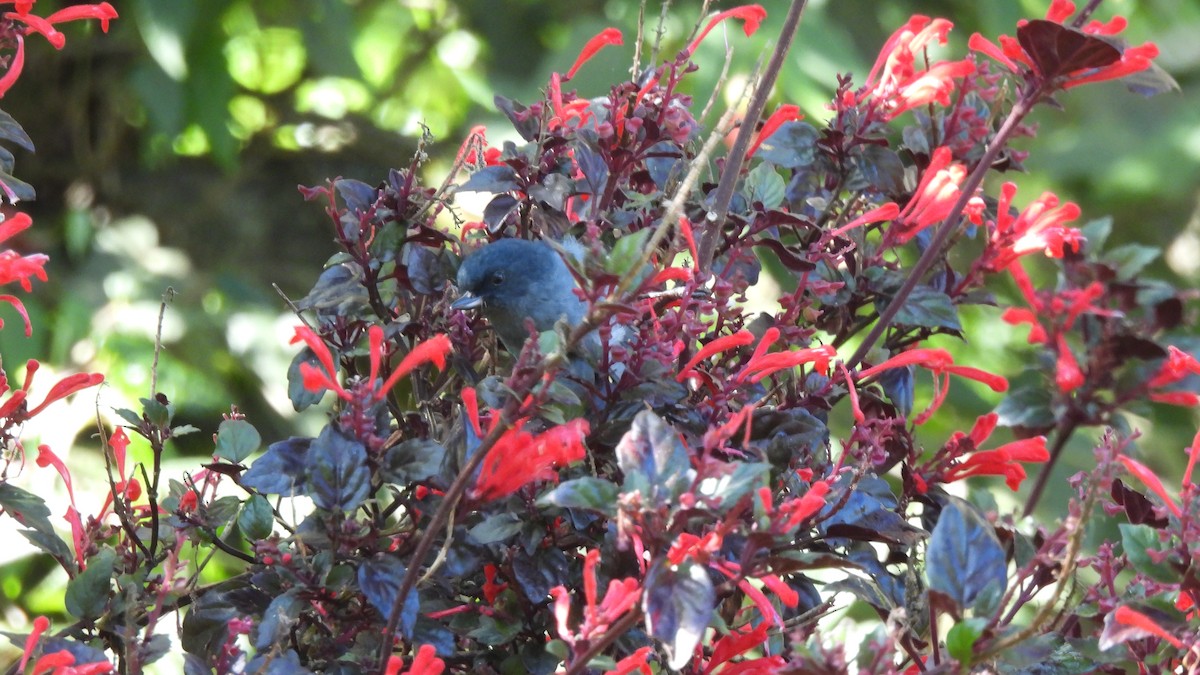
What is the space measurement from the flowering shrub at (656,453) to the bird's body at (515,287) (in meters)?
0.03

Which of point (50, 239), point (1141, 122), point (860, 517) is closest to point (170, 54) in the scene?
point (50, 239)

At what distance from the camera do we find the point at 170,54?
82.1 inches

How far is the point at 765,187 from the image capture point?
781 millimetres

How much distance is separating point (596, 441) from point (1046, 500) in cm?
189

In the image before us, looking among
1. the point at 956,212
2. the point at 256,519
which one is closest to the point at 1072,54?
the point at 956,212

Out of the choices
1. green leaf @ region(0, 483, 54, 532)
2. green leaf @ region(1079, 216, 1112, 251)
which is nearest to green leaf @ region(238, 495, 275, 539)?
green leaf @ region(0, 483, 54, 532)

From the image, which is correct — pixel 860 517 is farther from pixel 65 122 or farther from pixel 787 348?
pixel 65 122

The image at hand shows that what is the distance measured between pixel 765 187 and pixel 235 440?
37 centimetres

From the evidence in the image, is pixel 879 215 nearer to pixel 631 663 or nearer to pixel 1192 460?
pixel 1192 460

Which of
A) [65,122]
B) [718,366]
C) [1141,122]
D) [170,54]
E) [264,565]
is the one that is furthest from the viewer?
[1141,122]

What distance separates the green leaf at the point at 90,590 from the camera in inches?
24.9

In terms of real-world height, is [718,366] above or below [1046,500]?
below

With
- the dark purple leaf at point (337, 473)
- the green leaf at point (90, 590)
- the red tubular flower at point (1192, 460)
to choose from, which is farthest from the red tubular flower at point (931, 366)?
the green leaf at point (90, 590)

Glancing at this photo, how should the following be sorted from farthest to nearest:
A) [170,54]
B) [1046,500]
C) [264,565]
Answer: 1. [1046,500]
2. [170,54]
3. [264,565]
